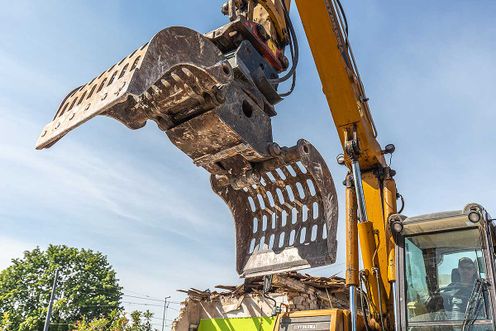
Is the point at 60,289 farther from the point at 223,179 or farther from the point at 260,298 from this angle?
the point at 223,179

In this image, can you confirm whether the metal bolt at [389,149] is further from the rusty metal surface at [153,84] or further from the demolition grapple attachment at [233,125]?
the rusty metal surface at [153,84]

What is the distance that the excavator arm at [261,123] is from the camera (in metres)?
3.30

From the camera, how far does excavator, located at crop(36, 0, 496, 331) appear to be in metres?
3.28

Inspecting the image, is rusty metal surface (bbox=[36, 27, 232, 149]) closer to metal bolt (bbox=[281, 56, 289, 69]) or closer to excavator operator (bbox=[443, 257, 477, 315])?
metal bolt (bbox=[281, 56, 289, 69])

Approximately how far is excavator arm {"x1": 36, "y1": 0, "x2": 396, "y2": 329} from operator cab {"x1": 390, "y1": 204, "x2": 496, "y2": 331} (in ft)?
1.41

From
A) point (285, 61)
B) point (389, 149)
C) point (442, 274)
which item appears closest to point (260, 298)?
point (389, 149)

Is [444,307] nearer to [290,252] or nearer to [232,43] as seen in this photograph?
[290,252]

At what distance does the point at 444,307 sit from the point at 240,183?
2.08m

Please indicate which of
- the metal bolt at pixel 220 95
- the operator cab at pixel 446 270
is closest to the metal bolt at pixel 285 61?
the metal bolt at pixel 220 95

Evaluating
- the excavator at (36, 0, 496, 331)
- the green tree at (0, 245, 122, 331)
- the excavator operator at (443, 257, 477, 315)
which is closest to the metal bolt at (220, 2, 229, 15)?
the excavator at (36, 0, 496, 331)

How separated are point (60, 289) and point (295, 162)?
30.5 meters

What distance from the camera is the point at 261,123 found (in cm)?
409

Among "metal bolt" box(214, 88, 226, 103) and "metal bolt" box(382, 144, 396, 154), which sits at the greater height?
"metal bolt" box(382, 144, 396, 154)

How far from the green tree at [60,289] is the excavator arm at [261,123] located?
26639 millimetres
